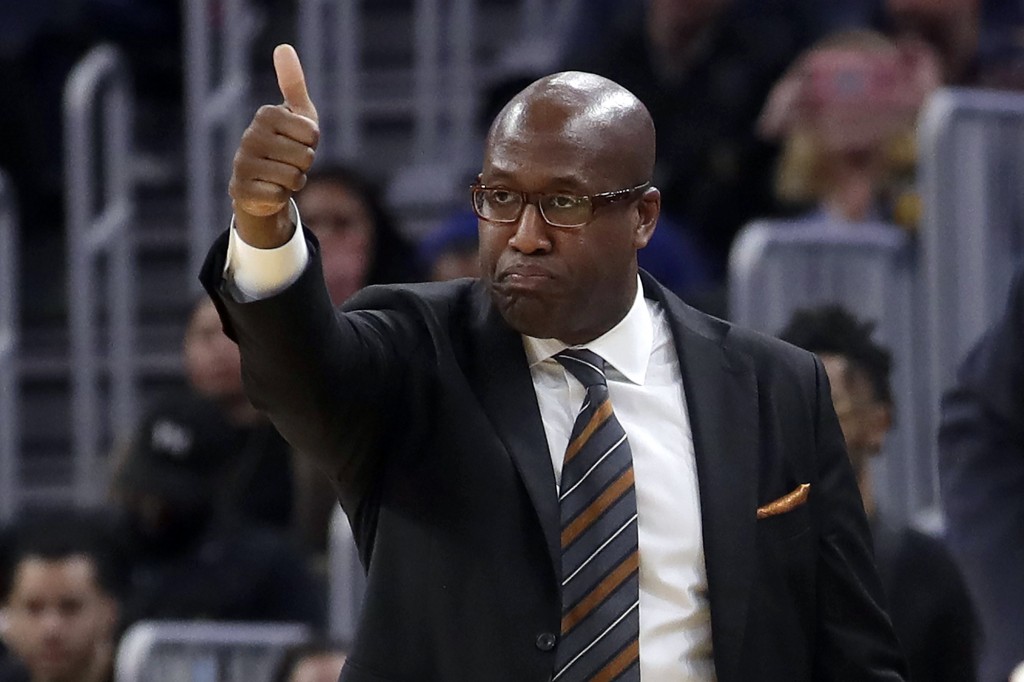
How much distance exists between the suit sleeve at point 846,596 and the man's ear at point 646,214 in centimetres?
38

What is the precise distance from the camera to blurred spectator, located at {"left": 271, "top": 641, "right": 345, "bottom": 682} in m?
5.11

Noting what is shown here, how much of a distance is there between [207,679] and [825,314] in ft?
6.34

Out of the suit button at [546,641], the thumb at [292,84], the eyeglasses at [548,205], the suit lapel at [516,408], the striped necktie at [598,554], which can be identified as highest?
the thumb at [292,84]

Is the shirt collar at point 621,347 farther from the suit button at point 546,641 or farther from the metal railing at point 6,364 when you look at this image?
A: the metal railing at point 6,364

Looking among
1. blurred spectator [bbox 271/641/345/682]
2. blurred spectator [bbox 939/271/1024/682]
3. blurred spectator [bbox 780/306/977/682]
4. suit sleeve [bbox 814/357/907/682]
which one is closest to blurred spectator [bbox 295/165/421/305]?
blurred spectator [bbox 271/641/345/682]

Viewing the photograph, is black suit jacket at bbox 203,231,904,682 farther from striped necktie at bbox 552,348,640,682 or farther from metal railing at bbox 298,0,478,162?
metal railing at bbox 298,0,478,162

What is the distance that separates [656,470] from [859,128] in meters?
3.45

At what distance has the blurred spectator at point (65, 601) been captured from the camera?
5793 mm

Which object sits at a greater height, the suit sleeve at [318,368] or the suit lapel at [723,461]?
the suit sleeve at [318,368]

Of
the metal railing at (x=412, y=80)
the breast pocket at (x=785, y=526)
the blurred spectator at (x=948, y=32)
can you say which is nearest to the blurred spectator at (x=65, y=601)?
the metal railing at (x=412, y=80)

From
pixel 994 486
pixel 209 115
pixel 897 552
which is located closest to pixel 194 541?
pixel 209 115

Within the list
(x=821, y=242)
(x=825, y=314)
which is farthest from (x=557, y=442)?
(x=821, y=242)

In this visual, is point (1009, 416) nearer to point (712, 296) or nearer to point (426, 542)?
point (426, 542)

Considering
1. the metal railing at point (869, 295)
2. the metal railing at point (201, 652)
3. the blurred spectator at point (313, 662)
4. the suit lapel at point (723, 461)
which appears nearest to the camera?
the suit lapel at point (723, 461)
